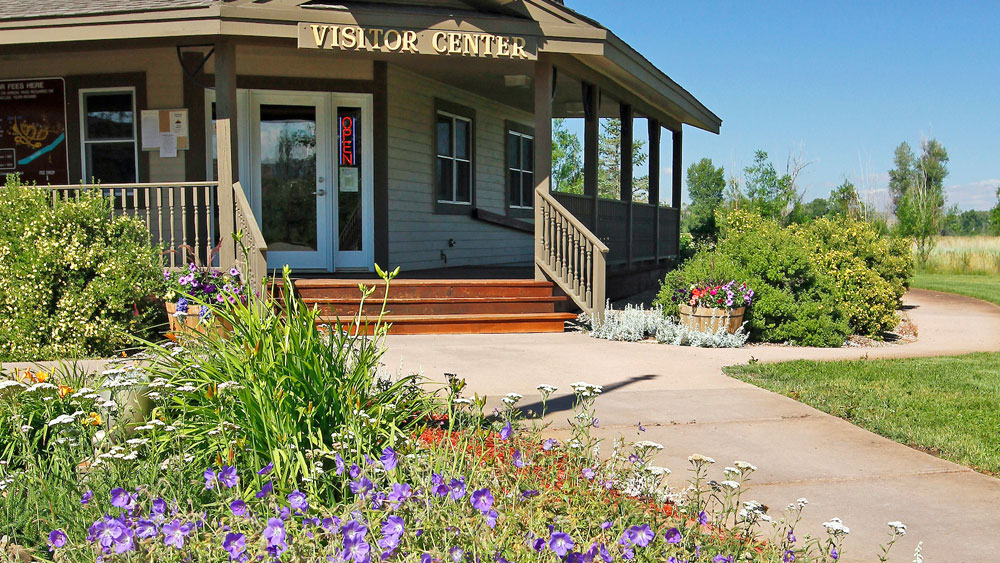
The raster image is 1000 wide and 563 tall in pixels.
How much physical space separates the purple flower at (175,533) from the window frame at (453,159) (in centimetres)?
980

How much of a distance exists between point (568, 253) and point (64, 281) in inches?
Answer: 207

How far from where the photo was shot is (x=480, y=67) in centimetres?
1008

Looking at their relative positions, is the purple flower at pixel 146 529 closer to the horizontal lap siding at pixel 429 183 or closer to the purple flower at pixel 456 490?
the purple flower at pixel 456 490

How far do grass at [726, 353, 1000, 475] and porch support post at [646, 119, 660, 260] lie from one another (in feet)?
23.7

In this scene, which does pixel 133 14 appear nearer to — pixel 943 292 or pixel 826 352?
Result: pixel 826 352

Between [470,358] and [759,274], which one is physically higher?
[759,274]

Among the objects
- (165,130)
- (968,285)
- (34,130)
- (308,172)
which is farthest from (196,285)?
(968,285)

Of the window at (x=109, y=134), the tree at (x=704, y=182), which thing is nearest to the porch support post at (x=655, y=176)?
the window at (x=109, y=134)

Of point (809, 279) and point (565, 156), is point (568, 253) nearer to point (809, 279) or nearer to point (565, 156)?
point (809, 279)

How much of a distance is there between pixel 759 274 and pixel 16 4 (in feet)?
31.2

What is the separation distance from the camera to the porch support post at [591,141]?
10938mm

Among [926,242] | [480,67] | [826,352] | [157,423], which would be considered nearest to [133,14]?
[480,67]

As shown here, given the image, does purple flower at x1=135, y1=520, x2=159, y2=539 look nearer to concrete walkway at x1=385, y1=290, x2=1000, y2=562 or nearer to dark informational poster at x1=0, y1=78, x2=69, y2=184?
concrete walkway at x1=385, y1=290, x2=1000, y2=562

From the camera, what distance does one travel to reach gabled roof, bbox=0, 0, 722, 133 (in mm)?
8055
